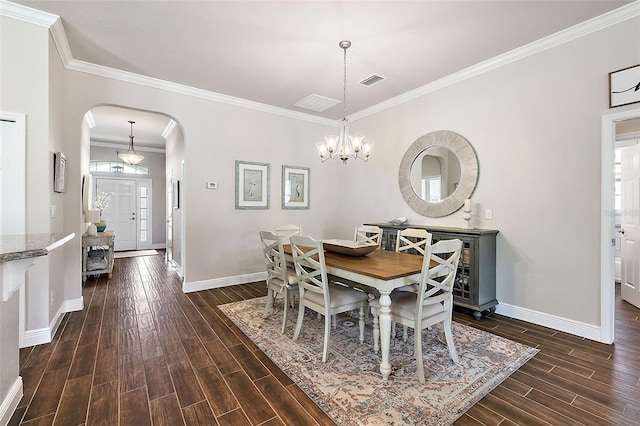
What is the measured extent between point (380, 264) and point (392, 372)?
804 millimetres

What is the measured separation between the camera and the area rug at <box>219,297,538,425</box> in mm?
1801

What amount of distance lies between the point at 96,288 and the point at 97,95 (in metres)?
2.77

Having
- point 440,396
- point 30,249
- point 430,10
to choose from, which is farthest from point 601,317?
point 30,249

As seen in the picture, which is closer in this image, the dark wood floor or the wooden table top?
the dark wood floor

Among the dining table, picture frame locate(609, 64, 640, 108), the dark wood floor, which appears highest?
picture frame locate(609, 64, 640, 108)

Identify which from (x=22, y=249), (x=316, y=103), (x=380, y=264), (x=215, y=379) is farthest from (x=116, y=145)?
(x=380, y=264)

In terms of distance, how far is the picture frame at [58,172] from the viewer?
2930 millimetres

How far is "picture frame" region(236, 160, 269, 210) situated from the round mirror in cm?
221

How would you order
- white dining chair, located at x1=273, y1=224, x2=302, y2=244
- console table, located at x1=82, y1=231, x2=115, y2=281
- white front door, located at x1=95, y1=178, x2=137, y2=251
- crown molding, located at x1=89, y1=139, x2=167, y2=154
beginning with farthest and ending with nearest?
1. white front door, located at x1=95, y1=178, x2=137, y2=251
2. crown molding, located at x1=89, y1=139, x2=167, y2=154
3. console table, located at x1=82, y1=231, x2=115, y2=281
4. white dining chair, located at x1=273, y1=224, x2=302, y2=244

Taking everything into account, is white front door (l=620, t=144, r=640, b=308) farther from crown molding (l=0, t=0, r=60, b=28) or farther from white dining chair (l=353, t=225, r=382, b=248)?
crown molding (l=0, t=0, r=60, b=28)

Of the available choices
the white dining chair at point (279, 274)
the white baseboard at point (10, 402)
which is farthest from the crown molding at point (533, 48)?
the white baseboard at point (10, 402)

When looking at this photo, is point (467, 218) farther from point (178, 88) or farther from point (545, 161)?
point (178, 88)

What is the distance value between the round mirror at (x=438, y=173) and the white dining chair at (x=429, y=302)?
1724 mm

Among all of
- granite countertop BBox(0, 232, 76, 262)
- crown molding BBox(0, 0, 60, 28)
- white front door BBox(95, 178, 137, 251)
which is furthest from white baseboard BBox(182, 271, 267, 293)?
white front door BBox(95, 178, 137, 251)
